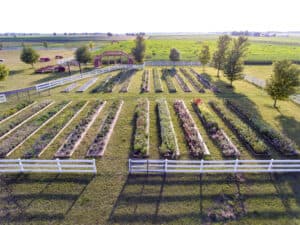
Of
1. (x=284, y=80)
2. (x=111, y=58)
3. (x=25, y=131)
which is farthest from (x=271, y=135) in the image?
(x=111, y=58)

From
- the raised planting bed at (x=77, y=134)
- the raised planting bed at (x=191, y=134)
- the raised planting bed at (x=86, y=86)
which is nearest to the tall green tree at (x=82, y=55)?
the raised planting bed at (x=86, y=86)

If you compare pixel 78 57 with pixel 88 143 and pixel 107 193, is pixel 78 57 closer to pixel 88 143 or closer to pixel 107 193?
pixel 88 143

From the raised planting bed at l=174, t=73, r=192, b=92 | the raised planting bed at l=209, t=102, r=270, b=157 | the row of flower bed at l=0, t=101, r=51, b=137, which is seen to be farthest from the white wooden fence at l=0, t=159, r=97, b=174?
the raised planting bed at l=174, t=73, r=192, b=92

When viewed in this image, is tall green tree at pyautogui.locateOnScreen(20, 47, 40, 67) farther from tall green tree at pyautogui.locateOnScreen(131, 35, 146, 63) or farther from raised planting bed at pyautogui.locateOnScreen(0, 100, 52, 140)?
raised planting bed at pyautogui.locateOnScreen(0, 100, 52, 140)

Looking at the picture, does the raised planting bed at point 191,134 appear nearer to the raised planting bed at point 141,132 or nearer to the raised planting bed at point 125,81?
the raised planting bed at point 141,132

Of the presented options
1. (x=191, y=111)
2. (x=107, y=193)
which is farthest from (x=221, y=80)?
(x=107, y=193)

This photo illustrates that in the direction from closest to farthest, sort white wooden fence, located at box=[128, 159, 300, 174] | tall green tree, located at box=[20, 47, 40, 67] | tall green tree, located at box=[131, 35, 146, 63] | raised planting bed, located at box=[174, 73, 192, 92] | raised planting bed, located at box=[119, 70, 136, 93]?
1. white wooden fence, located at box=[128, 159, 300, 174]
2. raised planting bed, located at box=[119, 70, 136, 93]
3. raised planting bed, located at box=[174, 73, 192, 92]
4. tall green tree, located at box=[20, 47, 40, 67]
5. tall green tree, located at box=[131, 35, 146, 63]
